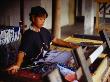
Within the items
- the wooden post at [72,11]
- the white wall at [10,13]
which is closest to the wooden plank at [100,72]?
the white wall at [10,13]

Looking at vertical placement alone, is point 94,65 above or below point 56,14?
below

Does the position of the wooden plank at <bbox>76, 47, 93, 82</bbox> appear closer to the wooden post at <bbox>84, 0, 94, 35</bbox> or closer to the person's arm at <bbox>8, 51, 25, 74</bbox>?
the person's arm at <bbox>8, 51, 25, 74</bbox>

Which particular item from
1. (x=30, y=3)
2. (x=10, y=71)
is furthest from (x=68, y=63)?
(x=30, y=3)

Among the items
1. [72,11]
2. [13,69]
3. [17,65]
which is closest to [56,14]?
[17,65]

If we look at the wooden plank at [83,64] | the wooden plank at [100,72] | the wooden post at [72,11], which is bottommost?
the wooden plank at [100,72]

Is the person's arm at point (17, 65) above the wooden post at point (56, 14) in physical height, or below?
below

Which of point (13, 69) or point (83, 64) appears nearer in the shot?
point (83, 64)

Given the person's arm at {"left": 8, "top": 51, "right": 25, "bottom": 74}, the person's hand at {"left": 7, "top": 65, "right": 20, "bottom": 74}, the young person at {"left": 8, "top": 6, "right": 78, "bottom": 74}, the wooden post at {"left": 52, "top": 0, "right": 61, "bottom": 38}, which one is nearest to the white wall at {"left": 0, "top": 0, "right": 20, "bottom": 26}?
the wooden post at {"left": 52, "top": 0, "right": 61, "bottom": 38}

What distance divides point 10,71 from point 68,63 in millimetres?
675

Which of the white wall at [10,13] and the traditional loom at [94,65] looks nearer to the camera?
the traditional loom at [94,65]

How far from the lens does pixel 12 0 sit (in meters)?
11.0

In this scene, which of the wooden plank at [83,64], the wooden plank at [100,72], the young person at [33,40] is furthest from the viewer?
the young person at [33,40]

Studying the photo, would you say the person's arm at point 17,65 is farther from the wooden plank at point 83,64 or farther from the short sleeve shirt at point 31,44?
the wooden plank at point 83,64

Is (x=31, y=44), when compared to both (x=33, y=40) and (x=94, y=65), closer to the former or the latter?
(x=33, y=40)
